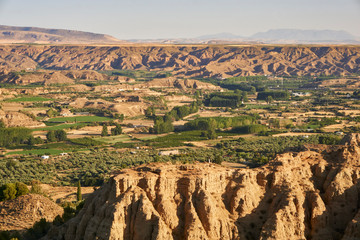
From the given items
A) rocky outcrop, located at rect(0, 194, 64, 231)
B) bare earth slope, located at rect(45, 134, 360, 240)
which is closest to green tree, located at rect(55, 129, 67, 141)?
rocky outcrop, located at rect(0, 194, 64, 231)

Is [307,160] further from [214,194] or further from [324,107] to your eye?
[324,107]

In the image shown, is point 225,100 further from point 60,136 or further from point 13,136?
point 13,136

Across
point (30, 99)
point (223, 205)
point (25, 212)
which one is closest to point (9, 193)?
point (25, 212)

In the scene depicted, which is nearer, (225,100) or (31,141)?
(31,141)

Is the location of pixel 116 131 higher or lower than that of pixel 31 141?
lower

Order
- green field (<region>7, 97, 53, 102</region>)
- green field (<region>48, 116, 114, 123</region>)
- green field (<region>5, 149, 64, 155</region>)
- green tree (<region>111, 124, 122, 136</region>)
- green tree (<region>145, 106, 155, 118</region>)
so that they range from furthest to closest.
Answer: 1. green field (<region>7, 97, 53, 102</region>)
2. green tree (<region>145, 106, 155, 118</region>)
3. green field (<region>48, 116, 114, 123</region>)
4. green tree (<region>111, 124, 122, 136</region>)
5. green field (<region>5, 149, 64, 155</region>)

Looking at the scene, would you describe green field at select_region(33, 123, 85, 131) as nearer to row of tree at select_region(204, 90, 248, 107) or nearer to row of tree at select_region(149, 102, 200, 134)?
row of tree at select_region(149, 102, 200, 134)

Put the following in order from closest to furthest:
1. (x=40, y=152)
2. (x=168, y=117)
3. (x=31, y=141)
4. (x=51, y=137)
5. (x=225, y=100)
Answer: (x=40, y=152) → (x=31, y=141) → (x=51, y=137) → (x=168, y=117) → (x=225, y=100)

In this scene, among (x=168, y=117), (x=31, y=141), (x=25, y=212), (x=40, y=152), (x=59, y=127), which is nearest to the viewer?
(x=25, y=212)
